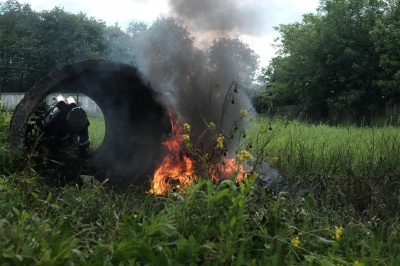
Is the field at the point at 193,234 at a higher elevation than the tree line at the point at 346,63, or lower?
lower

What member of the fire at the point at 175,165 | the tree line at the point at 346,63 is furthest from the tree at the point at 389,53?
the fire at the point at 175,165

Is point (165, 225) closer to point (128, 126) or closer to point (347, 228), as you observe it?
point (347, 228)

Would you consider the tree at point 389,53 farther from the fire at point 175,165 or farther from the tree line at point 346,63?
the fire at point 175,165

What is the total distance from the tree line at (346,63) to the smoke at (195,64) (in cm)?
2024

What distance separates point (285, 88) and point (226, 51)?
26.1 meters

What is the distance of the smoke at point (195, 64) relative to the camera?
20.7 feet

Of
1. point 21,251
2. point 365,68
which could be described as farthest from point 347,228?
point 365,68

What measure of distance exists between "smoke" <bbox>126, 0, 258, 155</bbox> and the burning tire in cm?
29

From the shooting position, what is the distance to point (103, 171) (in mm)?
6961

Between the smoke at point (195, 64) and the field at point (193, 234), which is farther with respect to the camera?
the smoke at point (195, 64)

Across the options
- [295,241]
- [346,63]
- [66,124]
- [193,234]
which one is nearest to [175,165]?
[66,124]

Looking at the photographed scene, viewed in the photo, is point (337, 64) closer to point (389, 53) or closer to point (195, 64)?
point (389, 53)

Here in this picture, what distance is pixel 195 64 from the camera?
6.41 m

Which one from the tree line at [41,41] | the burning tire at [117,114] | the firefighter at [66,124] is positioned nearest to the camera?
the burning tire at [117,114]
